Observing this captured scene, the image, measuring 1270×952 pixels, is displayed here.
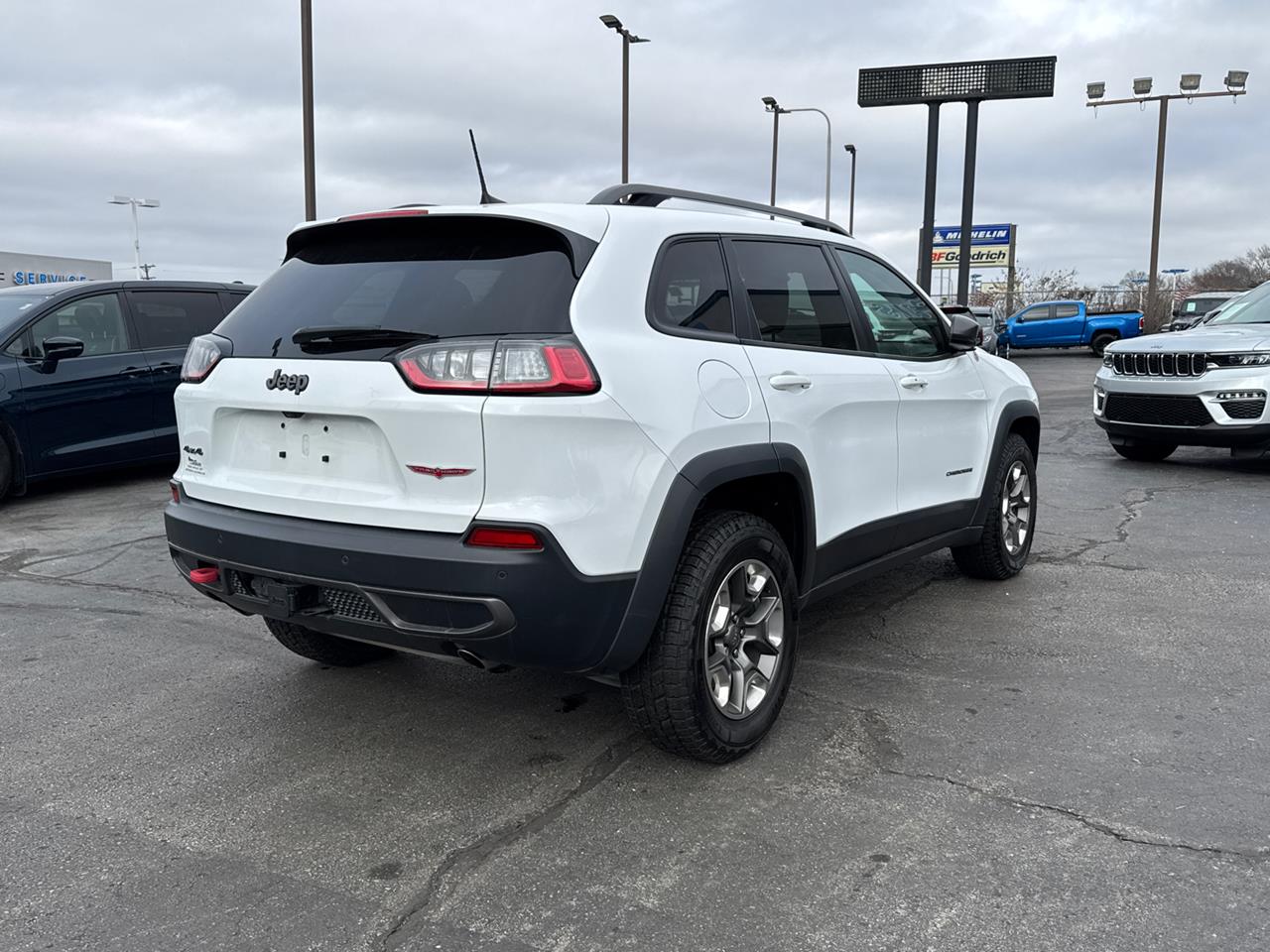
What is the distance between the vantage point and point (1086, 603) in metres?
5.28

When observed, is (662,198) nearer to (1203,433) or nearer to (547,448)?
(547,448)

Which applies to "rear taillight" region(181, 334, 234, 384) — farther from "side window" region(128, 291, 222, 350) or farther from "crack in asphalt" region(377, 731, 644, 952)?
"side window" region(128, 291, 222, 350)

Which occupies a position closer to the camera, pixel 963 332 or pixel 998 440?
pixel 963 332

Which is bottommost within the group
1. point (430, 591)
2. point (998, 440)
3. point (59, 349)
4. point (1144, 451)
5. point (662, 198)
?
point (1144, 451)

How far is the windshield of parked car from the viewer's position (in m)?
10.0

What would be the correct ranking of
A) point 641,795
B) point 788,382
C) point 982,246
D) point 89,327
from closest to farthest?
point 641,795 → point 788,382 → point 89,327 → point 982,246

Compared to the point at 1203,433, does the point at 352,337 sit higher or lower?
higher

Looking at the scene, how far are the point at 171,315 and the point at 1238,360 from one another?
912cm

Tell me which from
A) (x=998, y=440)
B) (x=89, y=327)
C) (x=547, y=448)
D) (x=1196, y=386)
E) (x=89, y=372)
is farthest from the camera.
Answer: (x=1196, y=386)

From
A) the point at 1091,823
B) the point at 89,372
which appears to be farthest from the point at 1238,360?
the point at 89,372

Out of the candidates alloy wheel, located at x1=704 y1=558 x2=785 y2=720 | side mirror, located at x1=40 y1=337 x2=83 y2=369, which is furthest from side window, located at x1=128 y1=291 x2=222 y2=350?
alloy wheel, located at x1=704 y1=558 x2=785 y2=720

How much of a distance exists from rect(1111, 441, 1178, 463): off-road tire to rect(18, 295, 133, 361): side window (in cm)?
928

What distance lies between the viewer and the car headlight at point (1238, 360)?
880 centimetres

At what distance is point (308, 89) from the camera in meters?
16.2
